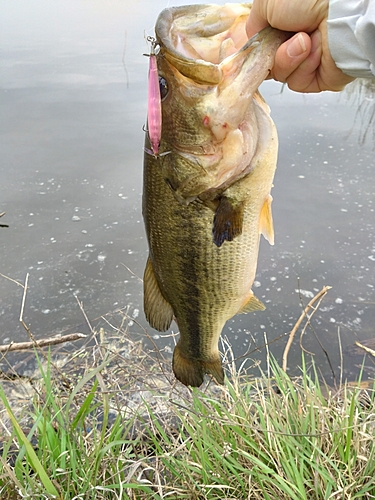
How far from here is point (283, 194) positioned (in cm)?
478

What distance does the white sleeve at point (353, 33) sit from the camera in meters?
1.29

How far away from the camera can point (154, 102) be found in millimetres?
1229

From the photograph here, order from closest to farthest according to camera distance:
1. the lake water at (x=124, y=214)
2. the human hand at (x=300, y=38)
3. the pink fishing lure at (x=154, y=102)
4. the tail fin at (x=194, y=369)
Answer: the pink fishing lure at (x=154, y=102) → the human hand at (x=300, y=38) → the tail fin at (x=194, y=369) → the lake water at (x=124, y=214)

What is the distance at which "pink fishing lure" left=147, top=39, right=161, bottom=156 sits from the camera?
3.91 feet

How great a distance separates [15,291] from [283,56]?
308cm

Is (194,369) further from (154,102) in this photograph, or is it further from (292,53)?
(292,53)

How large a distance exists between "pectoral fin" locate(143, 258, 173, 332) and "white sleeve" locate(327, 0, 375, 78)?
1031mm

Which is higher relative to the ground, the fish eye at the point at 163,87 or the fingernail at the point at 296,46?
the fingernail at the point at 296,46

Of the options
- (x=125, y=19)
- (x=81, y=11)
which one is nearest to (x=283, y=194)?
(x=125, y=19)

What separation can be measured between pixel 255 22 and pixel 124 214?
337cm

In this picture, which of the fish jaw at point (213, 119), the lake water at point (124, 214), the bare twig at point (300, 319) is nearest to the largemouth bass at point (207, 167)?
the fish jaw at point (213, 119)

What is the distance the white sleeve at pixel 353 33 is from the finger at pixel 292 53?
9 centimetres

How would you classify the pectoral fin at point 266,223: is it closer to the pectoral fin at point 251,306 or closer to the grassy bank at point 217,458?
the pectoral fin at point 251,306

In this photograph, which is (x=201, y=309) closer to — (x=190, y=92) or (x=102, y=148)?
(x=190, y=92)
